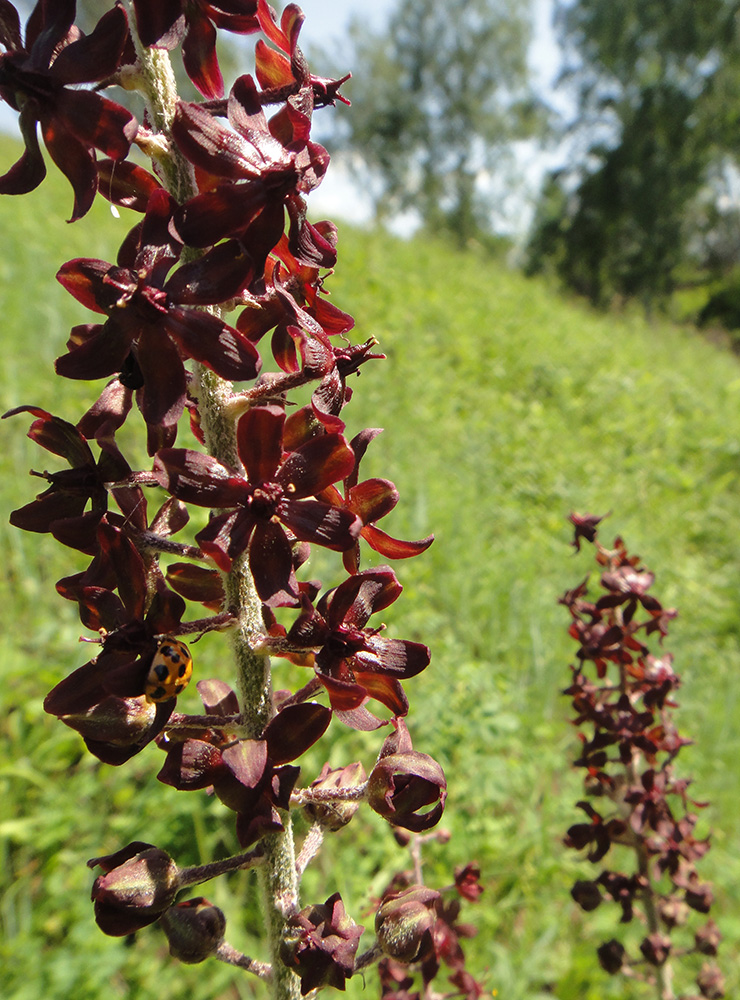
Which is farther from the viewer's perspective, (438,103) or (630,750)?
(438,103)

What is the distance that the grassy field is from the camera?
269cm

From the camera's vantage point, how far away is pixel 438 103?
4688cm

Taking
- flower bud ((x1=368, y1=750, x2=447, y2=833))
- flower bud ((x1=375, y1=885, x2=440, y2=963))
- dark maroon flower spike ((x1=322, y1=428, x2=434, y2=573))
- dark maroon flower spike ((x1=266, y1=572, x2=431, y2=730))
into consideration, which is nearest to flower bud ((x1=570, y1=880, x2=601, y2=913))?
flower bud ((x1=375, y1=885, x2=440, y2=963))

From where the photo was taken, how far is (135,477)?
113 cm

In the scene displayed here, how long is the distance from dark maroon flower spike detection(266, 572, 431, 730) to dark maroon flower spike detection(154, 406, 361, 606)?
2.9 inches

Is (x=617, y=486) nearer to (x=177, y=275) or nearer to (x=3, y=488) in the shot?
(x=3, y=488)

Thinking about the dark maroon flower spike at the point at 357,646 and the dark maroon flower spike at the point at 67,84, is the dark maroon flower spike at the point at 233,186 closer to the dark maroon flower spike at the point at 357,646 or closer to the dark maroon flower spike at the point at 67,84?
the dark maroon flower spike at the point at 67,84

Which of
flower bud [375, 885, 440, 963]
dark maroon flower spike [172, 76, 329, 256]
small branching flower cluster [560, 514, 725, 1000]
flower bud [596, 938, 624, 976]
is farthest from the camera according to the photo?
flower bud [596, 938, 624, 976]

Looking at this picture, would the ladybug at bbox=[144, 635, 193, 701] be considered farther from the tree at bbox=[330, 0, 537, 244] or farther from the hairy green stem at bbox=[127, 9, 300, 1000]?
the tree at bbox=[330, 0, 537, 244]

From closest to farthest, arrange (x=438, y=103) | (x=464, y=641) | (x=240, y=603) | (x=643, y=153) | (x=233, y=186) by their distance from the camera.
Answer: (x=233, y=186)
(x=240, y=603)
(x=464, y=641)
(x=643, y=153)
(x=438, y=103)

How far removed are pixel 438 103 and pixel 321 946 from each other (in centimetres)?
5345

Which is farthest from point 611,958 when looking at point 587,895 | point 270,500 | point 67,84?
point 67,84

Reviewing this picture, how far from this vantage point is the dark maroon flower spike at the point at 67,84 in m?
0.95

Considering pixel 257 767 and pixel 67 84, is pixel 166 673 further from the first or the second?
pixel 67 84
